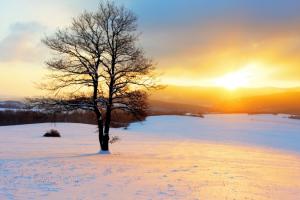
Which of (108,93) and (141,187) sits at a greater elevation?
(108,93)

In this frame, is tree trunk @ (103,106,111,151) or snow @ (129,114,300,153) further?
snow @ (129,114,300,153)

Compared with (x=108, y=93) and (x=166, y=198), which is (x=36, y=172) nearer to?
(x=166, y=198)

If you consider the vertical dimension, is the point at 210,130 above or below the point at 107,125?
below

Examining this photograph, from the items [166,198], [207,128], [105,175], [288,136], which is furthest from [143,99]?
[207,128]

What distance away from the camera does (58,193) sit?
37.5 ft

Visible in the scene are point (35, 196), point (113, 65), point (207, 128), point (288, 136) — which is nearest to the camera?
point (35, 196)

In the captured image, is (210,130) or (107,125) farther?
(210,130)

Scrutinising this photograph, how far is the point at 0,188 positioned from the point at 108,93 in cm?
1232

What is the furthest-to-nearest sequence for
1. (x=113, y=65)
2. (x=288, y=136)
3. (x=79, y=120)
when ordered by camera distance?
(x=79, y=120)
(x=288, y=136)
(x=113, y=65)

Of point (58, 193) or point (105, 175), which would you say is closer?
point (58, 193)

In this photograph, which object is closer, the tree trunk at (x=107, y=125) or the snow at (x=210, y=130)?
the tree trunk at (x=107, y=125)

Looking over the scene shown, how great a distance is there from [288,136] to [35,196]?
46.1m

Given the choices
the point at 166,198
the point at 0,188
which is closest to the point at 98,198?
the point at 166,198

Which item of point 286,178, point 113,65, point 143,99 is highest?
point 113,65
